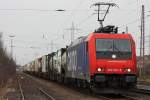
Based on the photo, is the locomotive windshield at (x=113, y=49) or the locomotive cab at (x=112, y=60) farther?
the locomotive windshield at (x=113, y=49)

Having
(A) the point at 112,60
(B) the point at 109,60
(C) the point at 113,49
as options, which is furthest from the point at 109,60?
(C) the point at 113,49

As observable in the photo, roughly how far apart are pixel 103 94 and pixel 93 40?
3.51 metres

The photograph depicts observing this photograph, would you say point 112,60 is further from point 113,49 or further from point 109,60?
point 113,49

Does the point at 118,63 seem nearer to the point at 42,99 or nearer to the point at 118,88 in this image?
the point at 118,88

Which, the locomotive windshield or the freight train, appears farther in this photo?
the locomotive windshield

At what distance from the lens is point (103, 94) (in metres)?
26.2

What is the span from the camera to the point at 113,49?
80.5 feet

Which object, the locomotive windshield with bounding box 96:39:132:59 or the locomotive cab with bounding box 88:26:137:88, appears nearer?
the locomotive cab with bounding box 88:26:137:88

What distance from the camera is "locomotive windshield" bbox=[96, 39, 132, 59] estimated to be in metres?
24.3

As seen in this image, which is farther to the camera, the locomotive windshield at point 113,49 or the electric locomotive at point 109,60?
the locomotive windshield at point 113,49

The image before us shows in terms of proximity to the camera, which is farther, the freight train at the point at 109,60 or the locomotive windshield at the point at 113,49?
the locomotive windshield at the point at 113,49

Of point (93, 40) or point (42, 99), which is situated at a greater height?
point (93, 40)

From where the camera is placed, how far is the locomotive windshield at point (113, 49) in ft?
79.7

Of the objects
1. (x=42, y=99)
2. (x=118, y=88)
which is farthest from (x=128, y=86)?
(x=42, y=99)
